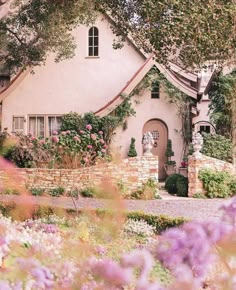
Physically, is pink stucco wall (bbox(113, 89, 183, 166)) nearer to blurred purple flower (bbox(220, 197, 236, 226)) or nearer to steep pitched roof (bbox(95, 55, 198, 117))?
steep pitched roof (bbox(95, 55, 198, 117))

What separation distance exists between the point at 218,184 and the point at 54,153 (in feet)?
17.6

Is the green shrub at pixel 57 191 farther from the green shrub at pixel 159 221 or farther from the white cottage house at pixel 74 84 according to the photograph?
the white cottage house at pixel 74 84

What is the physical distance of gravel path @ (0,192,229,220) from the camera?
13273 millimetres

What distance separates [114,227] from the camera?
3.00 metres

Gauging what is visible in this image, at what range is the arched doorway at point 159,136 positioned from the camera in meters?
23.1

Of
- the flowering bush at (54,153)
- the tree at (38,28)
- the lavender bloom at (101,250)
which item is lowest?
the lavender bloom at (101,250)

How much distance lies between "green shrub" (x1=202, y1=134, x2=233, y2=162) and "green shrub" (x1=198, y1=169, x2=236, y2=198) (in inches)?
93.7

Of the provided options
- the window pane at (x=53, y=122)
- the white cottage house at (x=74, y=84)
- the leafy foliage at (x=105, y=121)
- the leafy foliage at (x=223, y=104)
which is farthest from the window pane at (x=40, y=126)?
the leafy foliage at (x=223, y=104)

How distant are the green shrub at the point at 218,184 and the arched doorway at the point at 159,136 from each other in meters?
6.27

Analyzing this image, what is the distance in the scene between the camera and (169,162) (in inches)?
885

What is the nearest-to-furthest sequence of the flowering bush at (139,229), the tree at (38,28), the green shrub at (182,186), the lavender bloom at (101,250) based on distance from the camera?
the lavender bloom at (101,250) < the flowering bush at (139,229) < the tree at (38,28) < the green shrub at (182,186)

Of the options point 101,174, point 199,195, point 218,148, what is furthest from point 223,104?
point 101,174

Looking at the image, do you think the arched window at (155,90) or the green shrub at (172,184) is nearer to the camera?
the green shrub at (172,184)

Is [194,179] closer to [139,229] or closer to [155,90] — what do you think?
[139,229]
